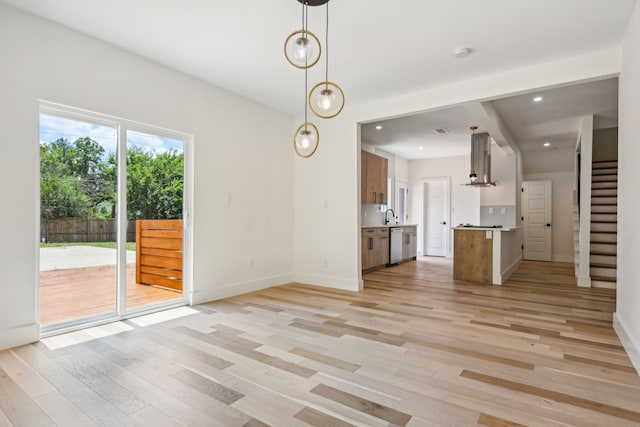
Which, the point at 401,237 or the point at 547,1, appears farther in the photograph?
the point at 401,237

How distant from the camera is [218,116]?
4.43 metres

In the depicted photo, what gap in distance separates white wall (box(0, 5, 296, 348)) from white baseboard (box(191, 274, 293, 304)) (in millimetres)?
15

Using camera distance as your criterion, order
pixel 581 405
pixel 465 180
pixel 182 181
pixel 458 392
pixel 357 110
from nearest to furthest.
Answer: pixel 581 405, pixel 458 392, pixel 182 181, pixel 357 110, pixel 465 180

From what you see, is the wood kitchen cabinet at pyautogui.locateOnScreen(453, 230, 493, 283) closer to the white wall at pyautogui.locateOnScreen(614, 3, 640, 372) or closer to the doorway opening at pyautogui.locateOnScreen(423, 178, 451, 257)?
the white wall at pyautogui.locateOnScreen(614, 3, 640, 372)

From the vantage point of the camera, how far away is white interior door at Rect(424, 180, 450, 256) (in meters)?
9.65

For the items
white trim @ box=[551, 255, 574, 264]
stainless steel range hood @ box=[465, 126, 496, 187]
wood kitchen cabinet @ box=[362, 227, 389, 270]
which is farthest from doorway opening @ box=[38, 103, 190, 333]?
white trim @ box=[551, 255, 574, 264]

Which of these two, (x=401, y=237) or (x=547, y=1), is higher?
(x=547, y=1)

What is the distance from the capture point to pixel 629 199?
2842 mm

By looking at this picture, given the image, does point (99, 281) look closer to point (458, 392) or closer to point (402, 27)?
point (458, 392)

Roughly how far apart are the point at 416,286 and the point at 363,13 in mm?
3947

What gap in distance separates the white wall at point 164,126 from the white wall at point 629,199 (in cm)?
302

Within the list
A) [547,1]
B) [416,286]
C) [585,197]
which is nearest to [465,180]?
[585,197]

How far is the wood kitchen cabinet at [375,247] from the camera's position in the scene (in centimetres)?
655

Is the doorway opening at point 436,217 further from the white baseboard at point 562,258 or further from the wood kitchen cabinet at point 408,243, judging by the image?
the white baseboard at point 562,258
